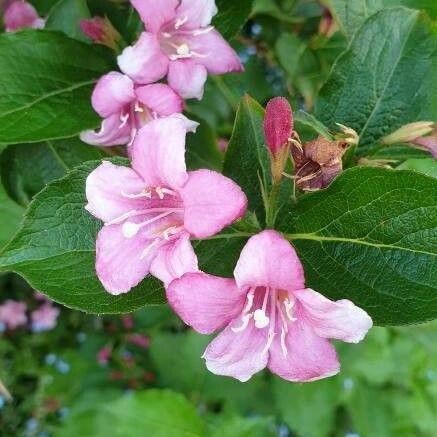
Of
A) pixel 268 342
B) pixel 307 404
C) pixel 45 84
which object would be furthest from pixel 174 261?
pixel 307 404

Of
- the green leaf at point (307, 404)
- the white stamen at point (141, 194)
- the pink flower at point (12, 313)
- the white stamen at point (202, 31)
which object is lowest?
the pink flower at point (12, 313)

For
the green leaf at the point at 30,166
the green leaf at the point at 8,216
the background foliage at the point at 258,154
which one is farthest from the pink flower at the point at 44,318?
the green leaf at the point at 30,166

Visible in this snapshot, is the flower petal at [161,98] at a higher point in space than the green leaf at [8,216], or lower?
higher

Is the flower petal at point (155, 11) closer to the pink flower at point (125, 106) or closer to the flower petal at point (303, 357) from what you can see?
the pink flower at point (125, 106)

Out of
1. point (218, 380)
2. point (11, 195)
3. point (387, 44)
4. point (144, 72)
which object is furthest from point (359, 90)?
point (218, 380)

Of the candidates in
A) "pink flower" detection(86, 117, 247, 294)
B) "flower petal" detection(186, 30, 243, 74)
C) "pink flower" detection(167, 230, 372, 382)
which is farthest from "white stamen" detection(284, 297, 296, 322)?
"flower petal" detection(186, 30, 243, 74)

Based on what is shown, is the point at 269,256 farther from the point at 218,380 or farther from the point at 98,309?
the point at 218,380
